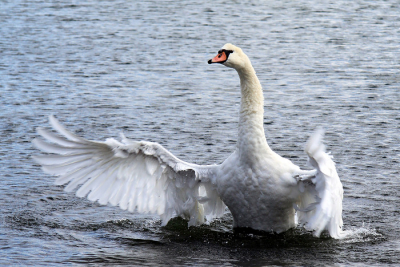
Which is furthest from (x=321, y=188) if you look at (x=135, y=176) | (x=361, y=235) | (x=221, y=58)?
(x=135, y=176)

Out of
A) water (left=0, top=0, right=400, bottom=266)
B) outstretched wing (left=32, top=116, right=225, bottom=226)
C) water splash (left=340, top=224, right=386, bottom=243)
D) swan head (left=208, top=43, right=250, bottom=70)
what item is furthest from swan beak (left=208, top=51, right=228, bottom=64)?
water splash (left=340, top=224, right=386, bottom=243)

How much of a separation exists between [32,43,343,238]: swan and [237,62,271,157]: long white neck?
0.01 m

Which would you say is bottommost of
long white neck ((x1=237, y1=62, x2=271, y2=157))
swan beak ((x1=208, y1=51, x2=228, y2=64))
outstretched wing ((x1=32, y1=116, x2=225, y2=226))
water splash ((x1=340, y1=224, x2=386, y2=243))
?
water splash ((x1=340, y1=224, x2=386, y2=243))

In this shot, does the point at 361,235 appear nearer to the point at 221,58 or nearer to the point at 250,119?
the point at 250,119

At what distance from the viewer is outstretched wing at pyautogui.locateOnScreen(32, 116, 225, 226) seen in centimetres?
955

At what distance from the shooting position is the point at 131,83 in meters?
18.6

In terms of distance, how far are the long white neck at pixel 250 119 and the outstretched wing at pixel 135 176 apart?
0.76 metres

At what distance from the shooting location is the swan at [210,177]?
357 inches

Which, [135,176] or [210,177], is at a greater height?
[210,177]

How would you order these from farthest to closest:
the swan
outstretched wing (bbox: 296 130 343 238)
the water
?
1. the water
2. the swan
3. outstretched wing (bbox: 296 130 343 238)

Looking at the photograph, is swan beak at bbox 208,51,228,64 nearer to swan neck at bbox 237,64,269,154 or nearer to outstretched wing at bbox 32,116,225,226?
swan neck at bbox 237,64,269,154

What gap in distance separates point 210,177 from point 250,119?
1.04m

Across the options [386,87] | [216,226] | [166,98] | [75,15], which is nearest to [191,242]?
[216,226]

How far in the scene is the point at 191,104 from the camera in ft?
54.8
